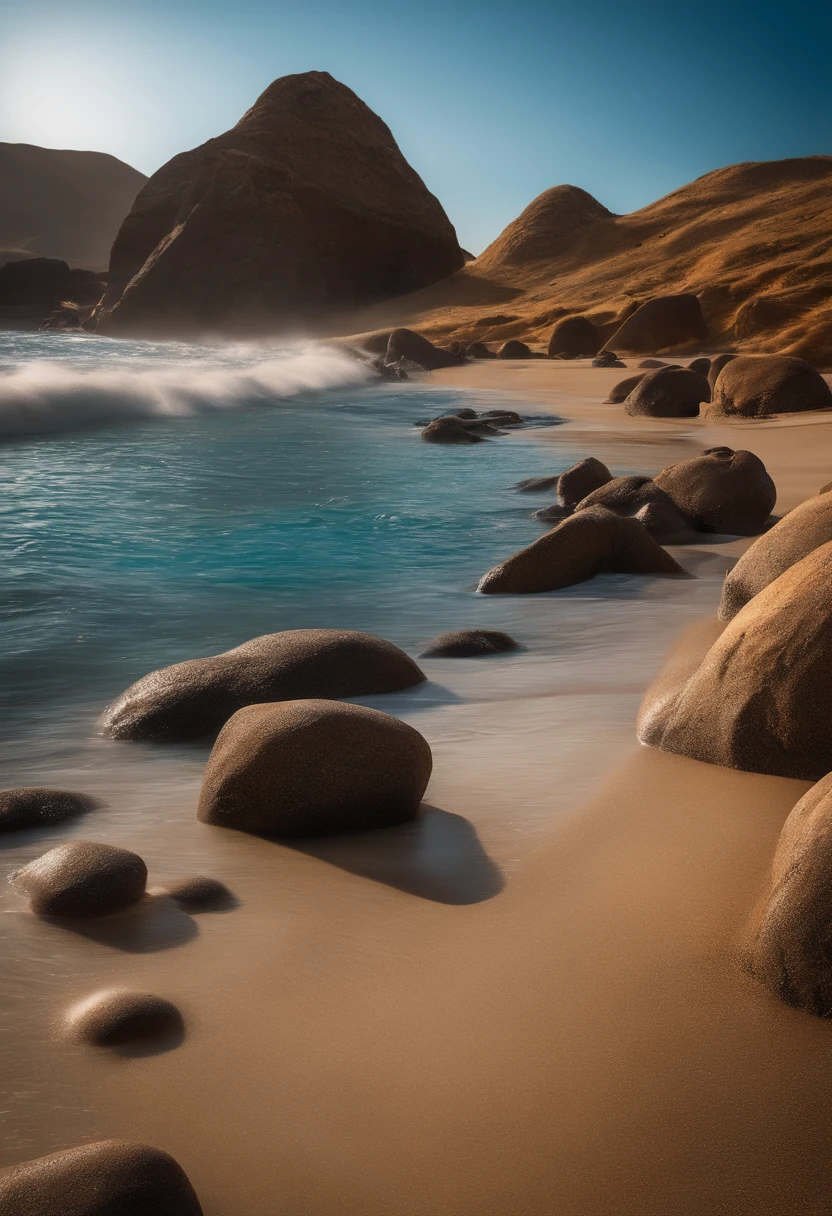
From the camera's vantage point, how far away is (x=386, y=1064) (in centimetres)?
158

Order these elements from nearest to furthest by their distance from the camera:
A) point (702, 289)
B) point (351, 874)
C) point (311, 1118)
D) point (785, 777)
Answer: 1. point (311, 1118)
2. point (351, 874)
3. point (785, 777)
4. point (702, 289)

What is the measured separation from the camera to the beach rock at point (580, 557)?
5.36 metres

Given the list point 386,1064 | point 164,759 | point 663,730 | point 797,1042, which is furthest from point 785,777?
point 164,759

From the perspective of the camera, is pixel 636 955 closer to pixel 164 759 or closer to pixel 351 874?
pixel 351 874

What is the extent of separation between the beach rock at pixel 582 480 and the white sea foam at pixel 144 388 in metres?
7.90

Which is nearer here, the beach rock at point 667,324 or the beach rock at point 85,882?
the beach rock at point 85,882

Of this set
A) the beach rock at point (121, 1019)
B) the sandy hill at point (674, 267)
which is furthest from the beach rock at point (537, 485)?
the sandy hill at point (674, 267)

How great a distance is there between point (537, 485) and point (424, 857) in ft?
21.8

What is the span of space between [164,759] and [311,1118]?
1830mm

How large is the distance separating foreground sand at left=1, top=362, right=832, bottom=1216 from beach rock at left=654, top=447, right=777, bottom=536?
4.22 metres

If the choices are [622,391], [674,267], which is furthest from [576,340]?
[622,391]

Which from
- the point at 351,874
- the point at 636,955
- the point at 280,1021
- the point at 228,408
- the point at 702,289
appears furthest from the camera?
the point at 702,289

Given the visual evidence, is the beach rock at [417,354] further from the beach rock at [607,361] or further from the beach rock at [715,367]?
the beach rock at [715,367]

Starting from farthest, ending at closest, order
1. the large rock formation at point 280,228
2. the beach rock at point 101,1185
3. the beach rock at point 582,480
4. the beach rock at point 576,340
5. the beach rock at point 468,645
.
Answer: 1. the large rock formation at point 280,228
2. the beach rock at point 576,340
3. the beach rock at point 582,480
4. the beach rock at point 468,645
5. the beach rock at point 101,1185
